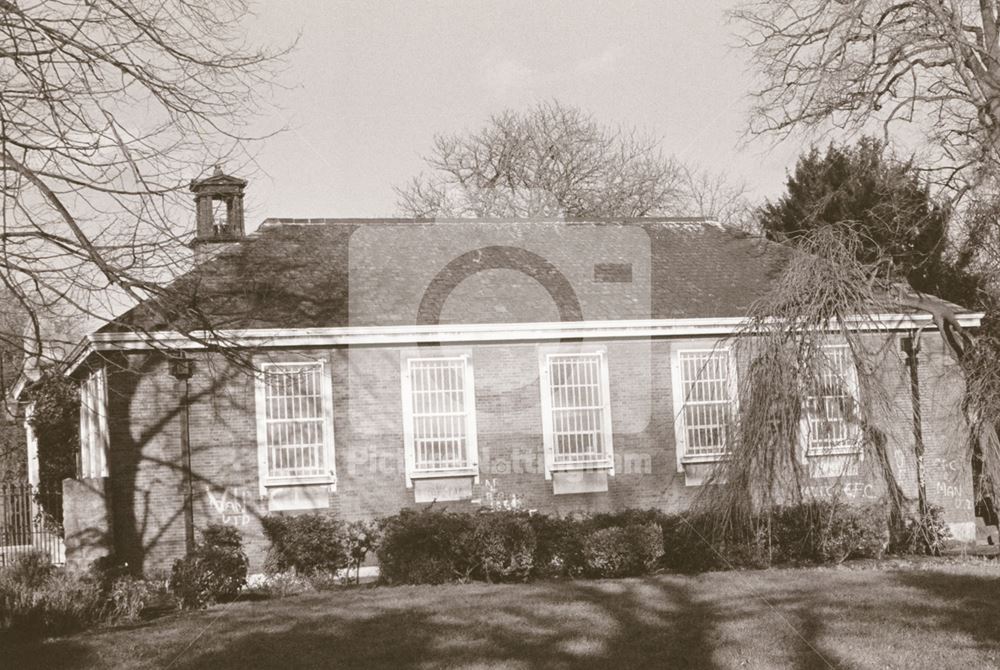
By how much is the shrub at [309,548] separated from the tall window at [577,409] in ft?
17.3

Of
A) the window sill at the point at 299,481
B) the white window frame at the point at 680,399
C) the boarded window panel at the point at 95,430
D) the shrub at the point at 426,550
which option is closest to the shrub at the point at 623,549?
the shrub at the point at 426,550

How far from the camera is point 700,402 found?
2216cm

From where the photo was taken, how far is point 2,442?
1135 inches

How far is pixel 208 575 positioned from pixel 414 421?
5590mm

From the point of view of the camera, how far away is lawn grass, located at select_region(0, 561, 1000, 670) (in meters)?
10.8

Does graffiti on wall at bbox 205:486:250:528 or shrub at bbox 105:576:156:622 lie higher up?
graffiti on wall at bbox 205:486:250:528

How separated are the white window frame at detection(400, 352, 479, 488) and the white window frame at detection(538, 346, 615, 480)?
56.4 inches

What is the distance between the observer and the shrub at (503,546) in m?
16.8

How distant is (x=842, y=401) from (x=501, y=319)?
8125 mm

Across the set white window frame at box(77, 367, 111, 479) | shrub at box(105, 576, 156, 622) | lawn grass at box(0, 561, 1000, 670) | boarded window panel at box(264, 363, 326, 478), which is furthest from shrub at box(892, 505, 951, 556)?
white window frame at box(77, 367, 111, 479)

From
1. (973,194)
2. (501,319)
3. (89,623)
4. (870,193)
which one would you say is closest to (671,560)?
(501,319)

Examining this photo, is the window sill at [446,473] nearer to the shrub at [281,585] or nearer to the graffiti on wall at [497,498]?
the graffiti on wall at [497,498]

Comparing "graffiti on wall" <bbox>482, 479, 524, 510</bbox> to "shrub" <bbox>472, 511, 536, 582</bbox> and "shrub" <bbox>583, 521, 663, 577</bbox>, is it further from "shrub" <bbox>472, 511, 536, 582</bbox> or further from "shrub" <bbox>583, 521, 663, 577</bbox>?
"shrub" <bbox>583, 521, 663, 577</bbox>

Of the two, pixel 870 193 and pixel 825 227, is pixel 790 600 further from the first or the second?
pixel 870 193
